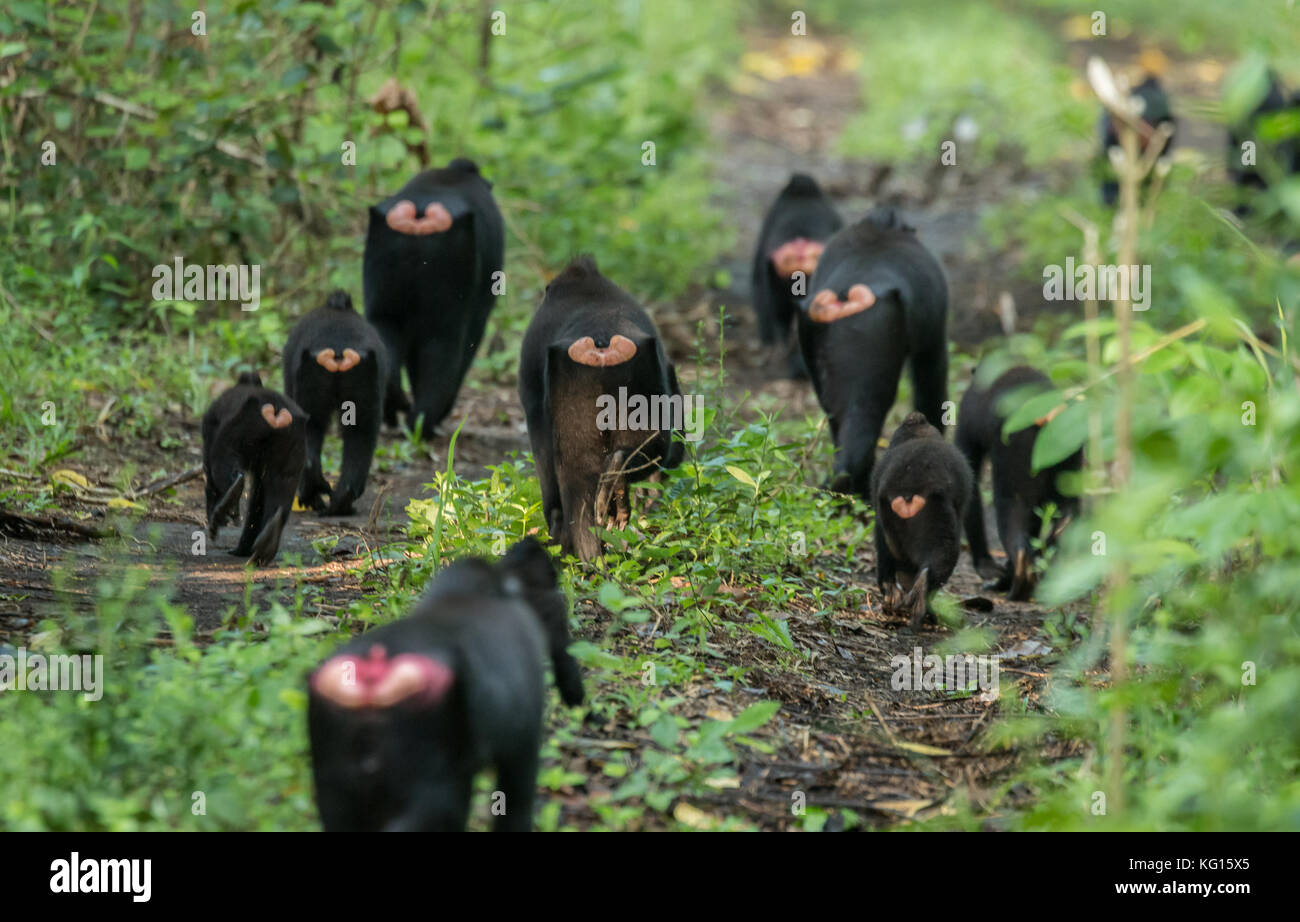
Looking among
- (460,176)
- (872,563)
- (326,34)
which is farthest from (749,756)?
(326,34)

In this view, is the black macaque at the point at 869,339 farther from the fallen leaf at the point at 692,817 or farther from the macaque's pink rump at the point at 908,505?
the fallen leaf at the point at 692,817

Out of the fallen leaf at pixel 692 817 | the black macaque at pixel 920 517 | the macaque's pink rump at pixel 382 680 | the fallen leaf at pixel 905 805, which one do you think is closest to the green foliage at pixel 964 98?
the black macaque at pixel 920 517

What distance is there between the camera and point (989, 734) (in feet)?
16.9

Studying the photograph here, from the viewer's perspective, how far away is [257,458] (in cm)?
667

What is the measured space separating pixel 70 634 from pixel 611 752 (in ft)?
6.26

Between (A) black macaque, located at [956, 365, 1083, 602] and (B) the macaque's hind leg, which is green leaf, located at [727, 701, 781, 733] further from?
(A) black macaque, located at [956, 365, 1083, 602]

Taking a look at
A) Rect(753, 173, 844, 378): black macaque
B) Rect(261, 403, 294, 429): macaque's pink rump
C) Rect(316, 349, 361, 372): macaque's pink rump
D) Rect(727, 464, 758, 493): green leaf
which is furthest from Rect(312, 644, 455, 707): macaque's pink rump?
Rect(753, 173, 844, 378): black macaque

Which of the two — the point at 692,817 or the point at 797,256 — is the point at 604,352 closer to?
the point at 692,817

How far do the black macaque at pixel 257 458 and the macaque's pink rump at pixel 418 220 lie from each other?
6.34 ft

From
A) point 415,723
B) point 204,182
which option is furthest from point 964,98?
point 415,723

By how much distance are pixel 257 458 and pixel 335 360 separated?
918 millimetres

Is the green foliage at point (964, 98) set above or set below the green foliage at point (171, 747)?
above

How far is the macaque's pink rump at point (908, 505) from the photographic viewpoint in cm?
660
